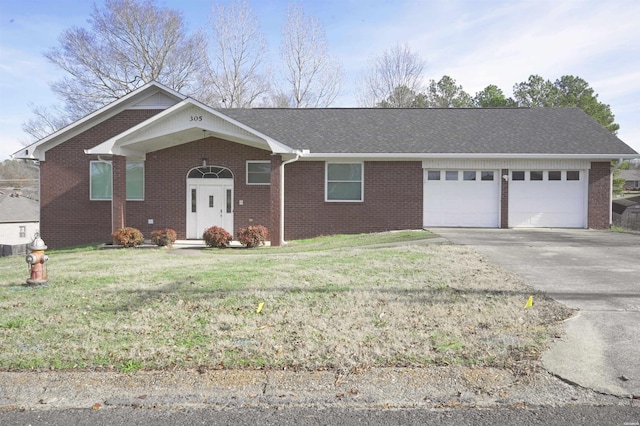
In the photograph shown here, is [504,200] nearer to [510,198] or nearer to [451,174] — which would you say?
[510,198]

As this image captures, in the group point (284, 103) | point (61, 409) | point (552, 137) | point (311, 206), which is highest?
point (284, 103)

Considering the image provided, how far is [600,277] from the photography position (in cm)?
827

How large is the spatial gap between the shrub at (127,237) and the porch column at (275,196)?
13.2ft

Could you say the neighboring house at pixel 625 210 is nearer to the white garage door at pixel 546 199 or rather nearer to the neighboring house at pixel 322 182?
the white garage door at pixel 546 199

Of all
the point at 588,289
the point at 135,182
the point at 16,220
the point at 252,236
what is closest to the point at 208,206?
the point at 135,182

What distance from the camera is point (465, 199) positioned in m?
17.8

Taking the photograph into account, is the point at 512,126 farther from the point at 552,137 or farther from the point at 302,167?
the point at 302,167

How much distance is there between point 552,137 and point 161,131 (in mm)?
13680

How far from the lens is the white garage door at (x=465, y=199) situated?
17750 millimetres

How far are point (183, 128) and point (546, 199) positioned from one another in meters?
12.5

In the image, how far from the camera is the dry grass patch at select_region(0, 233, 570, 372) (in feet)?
15.4

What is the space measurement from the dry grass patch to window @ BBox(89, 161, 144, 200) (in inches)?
376

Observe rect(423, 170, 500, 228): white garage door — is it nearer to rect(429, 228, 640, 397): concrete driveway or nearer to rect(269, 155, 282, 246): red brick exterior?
rect(429, 228, 640, 397): concrete driveway

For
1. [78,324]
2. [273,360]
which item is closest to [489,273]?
[273,360]
